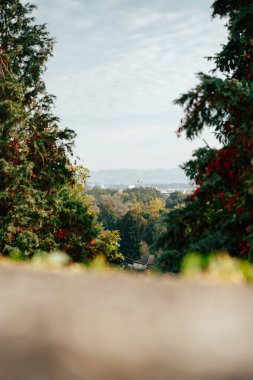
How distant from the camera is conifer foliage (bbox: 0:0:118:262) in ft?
45.3

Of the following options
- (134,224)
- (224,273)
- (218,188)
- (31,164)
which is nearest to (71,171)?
(31,164)

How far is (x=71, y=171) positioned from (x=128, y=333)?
45.4ft

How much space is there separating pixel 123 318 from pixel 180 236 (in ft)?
21.0

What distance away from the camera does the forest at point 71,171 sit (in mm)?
7430

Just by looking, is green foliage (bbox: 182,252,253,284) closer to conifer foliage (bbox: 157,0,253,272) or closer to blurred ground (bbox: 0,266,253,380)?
blurred ground (bbox: 0,266,253,380)

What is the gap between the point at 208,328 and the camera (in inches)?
69.7

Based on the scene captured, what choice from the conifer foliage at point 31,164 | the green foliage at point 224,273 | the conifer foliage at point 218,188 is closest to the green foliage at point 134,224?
the conifer foliage at point 31,164

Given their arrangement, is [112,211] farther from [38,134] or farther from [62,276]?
[62,276]

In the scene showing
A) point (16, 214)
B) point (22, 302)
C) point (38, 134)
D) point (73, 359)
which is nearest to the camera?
point (73, 359)

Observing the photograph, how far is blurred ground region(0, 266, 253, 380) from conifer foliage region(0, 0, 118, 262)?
11.7 m

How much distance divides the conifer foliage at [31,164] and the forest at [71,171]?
3 centimetres

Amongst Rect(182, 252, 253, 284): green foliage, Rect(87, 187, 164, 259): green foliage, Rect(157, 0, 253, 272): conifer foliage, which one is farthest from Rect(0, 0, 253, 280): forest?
Rect(87, 187, 164, 259): green foliage

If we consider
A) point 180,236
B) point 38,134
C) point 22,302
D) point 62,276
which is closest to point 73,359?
point 22,302

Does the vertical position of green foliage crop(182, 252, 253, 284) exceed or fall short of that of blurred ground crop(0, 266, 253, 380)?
it exceeds it
